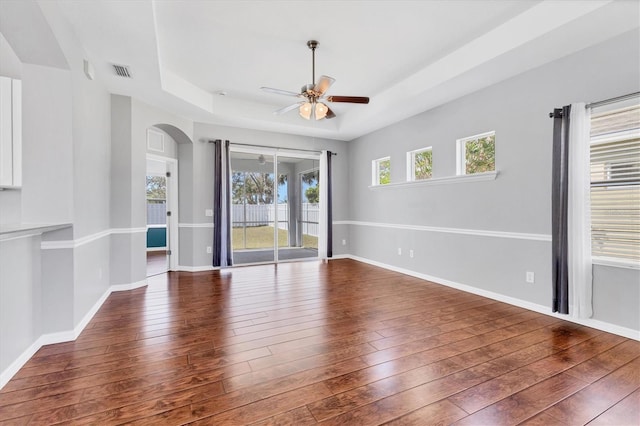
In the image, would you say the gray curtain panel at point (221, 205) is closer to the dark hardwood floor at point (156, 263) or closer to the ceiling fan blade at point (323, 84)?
the dark hardwood floor at point (156, 263)

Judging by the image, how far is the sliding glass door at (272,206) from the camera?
6215 millimetres

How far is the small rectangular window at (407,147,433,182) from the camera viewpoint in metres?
5.07

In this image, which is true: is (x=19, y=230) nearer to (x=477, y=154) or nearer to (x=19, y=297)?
(x=19, y=297)

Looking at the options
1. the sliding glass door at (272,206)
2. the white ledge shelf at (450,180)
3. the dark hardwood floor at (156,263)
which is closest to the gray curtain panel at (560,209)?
the white ledge shelf at (450,180)

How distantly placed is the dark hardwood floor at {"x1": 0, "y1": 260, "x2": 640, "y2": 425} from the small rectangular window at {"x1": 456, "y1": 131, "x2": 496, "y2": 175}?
186 cm

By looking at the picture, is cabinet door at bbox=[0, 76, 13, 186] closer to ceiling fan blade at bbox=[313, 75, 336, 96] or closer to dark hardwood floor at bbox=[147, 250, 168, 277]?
ceiling fan blade at bbox=[313, 75, 336, 96]

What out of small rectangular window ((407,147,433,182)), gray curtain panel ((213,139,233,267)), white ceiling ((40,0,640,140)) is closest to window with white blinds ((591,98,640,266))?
white ceiling ((40,0,640,140))

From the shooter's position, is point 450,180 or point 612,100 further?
point 450,180

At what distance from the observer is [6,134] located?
2330mm

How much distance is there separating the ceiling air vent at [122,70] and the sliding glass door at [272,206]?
2468 millimetres

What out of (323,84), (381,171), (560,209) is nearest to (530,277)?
(560,209)

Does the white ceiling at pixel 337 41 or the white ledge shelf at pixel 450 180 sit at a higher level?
the white ceiling at pixel 337 41

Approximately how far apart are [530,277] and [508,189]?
109cm

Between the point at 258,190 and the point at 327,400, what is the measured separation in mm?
4940
